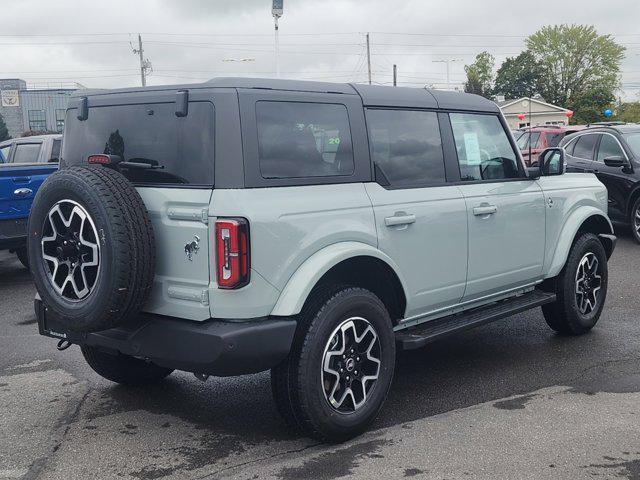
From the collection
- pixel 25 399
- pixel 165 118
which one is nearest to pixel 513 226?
pixel 165 118

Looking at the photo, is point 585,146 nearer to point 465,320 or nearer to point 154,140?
point 465,320

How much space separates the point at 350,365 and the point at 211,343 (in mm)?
897

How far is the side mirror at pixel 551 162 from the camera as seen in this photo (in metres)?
5.64

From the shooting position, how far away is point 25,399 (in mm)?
4906

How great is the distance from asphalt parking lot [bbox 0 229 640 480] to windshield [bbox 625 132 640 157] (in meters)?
6.04

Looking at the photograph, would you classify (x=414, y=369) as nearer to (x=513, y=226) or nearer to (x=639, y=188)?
(x=513, y=226)

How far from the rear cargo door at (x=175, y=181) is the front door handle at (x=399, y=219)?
1146mm

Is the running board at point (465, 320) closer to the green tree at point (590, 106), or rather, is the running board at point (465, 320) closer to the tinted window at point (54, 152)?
the tinted window at point (54, 152)

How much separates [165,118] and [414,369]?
2.69m

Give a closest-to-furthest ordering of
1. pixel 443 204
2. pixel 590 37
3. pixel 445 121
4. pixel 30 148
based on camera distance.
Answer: pixel 443 204, pixel 445 121, pixel 30 148, pixel 590 37

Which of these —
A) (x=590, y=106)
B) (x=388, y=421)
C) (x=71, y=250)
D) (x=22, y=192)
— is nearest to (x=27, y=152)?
(x=22, y=192)

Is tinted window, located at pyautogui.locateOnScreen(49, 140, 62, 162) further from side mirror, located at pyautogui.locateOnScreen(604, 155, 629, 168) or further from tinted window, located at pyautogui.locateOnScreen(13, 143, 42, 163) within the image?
side mirror, located at pyautogui.locateOnScreen(604, 155, 629, 168)

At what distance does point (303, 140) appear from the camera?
403cm

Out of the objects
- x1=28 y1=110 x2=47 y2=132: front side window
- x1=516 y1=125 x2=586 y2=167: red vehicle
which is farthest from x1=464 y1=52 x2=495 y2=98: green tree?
x1=516 y1=125 x2=586 y2=167: red vehicle
